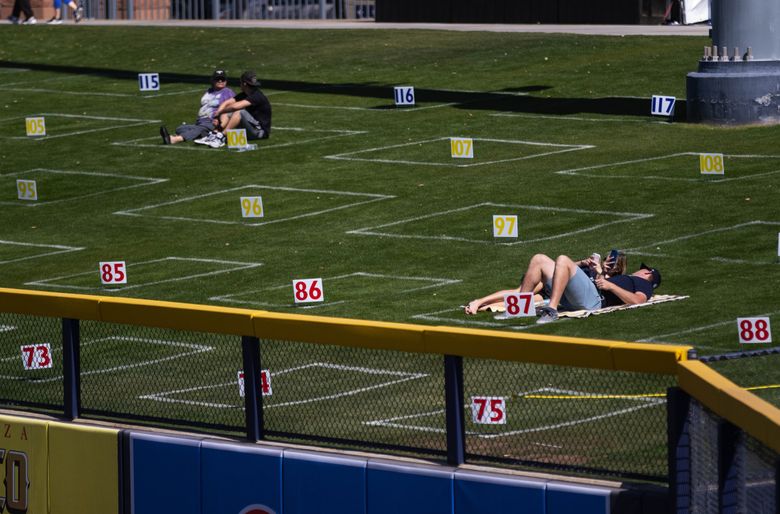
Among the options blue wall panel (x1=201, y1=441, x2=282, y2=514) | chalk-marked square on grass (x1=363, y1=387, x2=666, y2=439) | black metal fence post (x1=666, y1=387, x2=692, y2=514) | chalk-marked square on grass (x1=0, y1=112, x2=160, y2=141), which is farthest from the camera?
chalk-marked square on grass (x1=0, y1=112, x2=160, y2=141)

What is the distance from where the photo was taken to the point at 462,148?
2594cm

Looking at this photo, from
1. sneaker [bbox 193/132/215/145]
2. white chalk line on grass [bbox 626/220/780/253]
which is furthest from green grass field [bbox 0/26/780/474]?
sneaker [bbox 193/132/215/145]

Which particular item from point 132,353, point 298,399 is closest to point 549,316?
point 132,353

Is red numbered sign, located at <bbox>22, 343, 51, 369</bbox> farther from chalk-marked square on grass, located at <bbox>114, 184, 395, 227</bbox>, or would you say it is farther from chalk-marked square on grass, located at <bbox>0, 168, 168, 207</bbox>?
chalk-marked square on grass, located at <bbox>0, 168, 168, 207</bbox>

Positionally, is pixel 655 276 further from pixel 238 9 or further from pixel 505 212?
pixel 238 9

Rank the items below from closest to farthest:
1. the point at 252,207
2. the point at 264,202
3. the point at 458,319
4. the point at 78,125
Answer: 1. the point at 458,319
2. the point at 252,207
3. the point at 264,202
4. the point at 78,125

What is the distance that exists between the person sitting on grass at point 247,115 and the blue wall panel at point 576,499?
18994mm

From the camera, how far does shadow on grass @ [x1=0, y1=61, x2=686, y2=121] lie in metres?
29.0

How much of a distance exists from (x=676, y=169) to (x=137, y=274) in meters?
7.70

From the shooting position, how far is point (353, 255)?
20641mm

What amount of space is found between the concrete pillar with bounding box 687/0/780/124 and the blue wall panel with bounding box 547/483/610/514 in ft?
59.7

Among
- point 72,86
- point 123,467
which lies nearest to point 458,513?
point 123,467

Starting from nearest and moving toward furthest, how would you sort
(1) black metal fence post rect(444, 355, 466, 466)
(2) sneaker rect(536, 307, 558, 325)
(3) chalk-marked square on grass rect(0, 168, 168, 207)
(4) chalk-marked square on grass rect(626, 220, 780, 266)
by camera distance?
(1) black metal fence post rect(444, 355, 466, 466) < (2) sneaker rect(536, 307, 558, 325) < (4) chalk-marked square on grass rect(626, 220, 780, 266) < (3) chalk-marked square on grass rect(0, 168, 168, 207)

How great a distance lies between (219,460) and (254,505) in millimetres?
381
